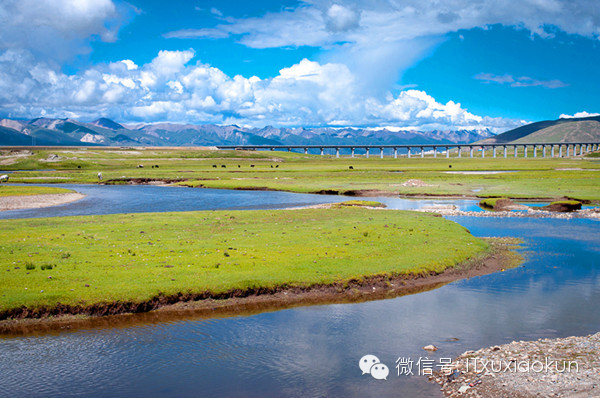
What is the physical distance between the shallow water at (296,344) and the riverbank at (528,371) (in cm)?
108

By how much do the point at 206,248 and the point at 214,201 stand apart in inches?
1644

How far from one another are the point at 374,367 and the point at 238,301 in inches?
393

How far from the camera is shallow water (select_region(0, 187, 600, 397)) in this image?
56.4ft

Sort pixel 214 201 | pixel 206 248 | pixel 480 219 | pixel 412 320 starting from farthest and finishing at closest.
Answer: pixel 214 201 → pixel 480 219 → pixel 206 248 → pixel 412 320

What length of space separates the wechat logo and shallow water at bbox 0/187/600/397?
246mm

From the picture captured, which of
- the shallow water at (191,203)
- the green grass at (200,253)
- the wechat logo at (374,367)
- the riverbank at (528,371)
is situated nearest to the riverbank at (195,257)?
the green grass at (200,253)

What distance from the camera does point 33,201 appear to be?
71312mm

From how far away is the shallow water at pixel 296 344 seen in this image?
56.4ft

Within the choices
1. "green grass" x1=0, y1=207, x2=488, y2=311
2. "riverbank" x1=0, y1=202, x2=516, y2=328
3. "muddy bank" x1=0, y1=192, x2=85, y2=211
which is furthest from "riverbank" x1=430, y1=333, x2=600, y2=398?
"muddy bank" x1=0, y1=192, x2=85, y2=211

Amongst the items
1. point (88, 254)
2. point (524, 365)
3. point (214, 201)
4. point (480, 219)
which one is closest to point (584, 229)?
point (480, 219)

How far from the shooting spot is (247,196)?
83.4m

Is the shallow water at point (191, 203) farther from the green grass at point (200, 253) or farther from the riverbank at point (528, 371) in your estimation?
the riverbank at point (528, 371)

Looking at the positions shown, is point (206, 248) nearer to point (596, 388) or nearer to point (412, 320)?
point (412, 320)

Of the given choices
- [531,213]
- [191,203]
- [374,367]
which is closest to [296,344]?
[374,367]
